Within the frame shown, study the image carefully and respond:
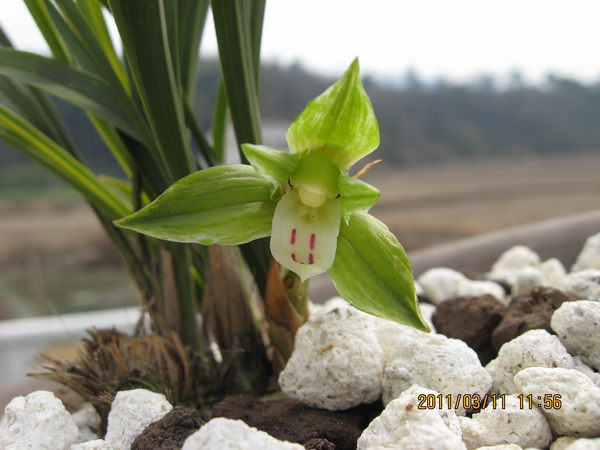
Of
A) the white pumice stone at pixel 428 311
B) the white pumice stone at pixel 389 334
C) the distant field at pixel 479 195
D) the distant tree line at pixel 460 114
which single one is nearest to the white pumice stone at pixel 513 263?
the white pumice stone at pixel 428 311

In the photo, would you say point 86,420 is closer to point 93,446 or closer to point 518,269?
point 93,446

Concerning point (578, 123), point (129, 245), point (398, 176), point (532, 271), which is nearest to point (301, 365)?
point (129, 245)

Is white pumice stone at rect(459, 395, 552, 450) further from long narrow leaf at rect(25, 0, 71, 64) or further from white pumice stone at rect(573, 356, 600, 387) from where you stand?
long narrow leaf at rect(25, 0, 71, 64)

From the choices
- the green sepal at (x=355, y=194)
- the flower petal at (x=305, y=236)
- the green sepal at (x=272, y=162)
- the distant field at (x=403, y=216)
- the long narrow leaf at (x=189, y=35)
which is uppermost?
the long narrow leaf at (x=189, y=35)

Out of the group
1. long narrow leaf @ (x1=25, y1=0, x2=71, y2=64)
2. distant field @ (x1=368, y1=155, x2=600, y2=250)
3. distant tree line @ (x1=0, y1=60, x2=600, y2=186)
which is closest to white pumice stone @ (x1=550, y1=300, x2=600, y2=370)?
long narrow leaf @ (x1=25, y1=0, x2=71, y2=64)

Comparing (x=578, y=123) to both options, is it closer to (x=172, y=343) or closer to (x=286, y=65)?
(x=286, y=65)

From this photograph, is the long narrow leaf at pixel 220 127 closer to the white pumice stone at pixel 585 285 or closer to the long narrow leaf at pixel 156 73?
the long narrow leaf at pixel 156 73

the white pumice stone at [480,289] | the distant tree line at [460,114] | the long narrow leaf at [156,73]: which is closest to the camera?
the long narrow leaf at [156,73]
